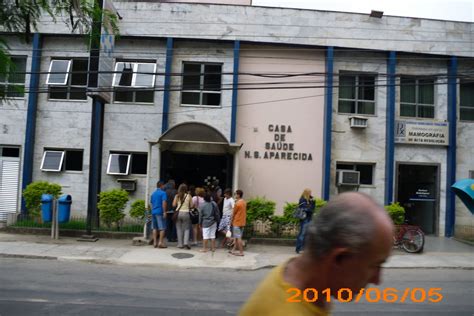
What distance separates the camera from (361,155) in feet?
52.6

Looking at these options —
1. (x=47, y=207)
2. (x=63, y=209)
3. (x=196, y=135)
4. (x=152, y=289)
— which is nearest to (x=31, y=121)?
(x=47, y=207)

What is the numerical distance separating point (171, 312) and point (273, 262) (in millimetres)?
4891

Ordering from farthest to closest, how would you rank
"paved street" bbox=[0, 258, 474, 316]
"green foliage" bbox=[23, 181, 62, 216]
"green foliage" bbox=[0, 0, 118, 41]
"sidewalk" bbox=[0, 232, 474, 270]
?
"green foliage" bbox=[23, 181, 62, 216] < "sidewalk" bbox=[0, 232, 474, 270] < "paved street" bbox=[0, 258, 474, 316] < "green foliage" bbox=[0, 0, 118, 41]

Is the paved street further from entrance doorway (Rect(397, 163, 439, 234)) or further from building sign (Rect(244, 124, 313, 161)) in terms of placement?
building sign (Rect(244, 124, 313, 161))

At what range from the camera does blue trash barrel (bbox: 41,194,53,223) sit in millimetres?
13258

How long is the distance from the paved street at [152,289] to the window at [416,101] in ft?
23.9

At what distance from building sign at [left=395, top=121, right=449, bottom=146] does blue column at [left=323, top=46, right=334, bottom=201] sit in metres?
2.59

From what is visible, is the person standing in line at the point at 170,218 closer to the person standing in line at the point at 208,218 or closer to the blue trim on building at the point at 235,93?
the person standing in line at the point at 208,218

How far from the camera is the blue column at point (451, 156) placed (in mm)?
15875

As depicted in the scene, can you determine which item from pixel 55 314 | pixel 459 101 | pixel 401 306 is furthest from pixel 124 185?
pixel 459 101

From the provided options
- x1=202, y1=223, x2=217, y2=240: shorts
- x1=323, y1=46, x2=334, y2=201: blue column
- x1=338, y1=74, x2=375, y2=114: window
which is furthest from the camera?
x1=338, y1=74, x2=375, y2=114: window

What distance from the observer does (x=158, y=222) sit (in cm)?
1223

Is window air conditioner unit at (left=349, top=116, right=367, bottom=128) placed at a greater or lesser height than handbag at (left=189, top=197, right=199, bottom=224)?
greater

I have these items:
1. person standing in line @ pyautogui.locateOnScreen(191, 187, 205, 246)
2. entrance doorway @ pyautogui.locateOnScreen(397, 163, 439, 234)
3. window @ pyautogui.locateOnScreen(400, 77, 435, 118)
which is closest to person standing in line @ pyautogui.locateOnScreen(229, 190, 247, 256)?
person standing in line @ pyautogui.locateOnScreen(191, 187, 205, 246)
